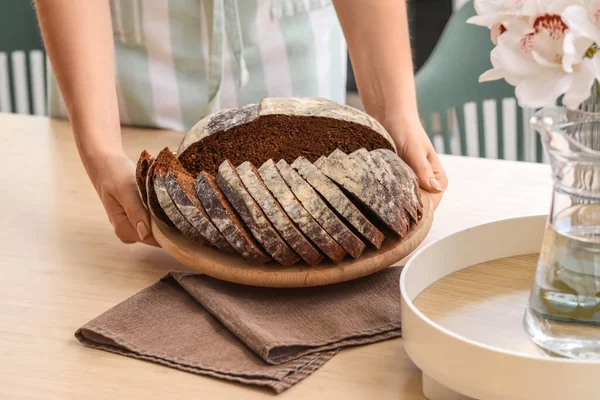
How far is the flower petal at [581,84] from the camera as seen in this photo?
29.3 inches

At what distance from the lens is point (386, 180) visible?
1197mm

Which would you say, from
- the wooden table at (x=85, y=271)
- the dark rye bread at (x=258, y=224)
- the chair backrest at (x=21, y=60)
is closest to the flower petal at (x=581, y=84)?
the wooden table at (x=85, y=271)

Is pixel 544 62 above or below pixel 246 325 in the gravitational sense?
above

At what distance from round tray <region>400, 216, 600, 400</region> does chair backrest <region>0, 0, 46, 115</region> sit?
2106 mm

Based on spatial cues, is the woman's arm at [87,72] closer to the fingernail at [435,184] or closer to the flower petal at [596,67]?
the fingernail at [435,184]

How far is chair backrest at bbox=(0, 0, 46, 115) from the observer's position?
2.77 meters

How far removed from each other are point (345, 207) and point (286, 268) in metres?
0.12

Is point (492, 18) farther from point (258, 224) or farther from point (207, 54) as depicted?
point (207, 54)

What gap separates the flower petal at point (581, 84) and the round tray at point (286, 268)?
0.47 m

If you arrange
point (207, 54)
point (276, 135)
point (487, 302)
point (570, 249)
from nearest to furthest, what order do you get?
point (570, 249) < point (487, 302) < point (276, 135) < point (207, 54)

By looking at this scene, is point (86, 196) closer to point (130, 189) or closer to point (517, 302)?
point (130, 189)

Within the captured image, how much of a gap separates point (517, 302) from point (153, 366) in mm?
454

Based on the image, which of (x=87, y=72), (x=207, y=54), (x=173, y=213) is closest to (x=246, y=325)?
(x=173, y=213)

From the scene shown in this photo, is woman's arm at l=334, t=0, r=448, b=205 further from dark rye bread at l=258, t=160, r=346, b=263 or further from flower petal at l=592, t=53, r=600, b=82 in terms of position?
flower petal at l=592, t=53, r=600, b=82
